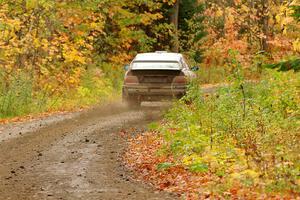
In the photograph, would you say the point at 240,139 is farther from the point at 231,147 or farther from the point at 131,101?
the point at 131,101

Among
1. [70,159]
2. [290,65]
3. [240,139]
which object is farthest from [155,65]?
[290,65]

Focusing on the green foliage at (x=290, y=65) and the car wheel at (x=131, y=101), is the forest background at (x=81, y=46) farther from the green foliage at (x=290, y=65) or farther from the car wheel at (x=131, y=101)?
the car wheel at (x=131, y=101)

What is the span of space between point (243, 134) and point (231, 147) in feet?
1.80

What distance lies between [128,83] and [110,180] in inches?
406

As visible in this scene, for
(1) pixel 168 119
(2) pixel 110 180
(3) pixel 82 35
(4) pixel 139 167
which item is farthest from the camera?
(3) pixel 82 35

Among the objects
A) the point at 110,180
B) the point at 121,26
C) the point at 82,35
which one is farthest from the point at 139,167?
the point at 121,26

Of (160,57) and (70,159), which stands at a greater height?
(160,57)

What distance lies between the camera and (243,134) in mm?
10906

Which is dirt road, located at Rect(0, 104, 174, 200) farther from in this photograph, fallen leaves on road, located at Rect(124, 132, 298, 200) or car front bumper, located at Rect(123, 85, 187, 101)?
car front bumper, located at Rect(123, 85, 187, 101)

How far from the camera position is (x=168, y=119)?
1603cm

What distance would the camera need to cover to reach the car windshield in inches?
766

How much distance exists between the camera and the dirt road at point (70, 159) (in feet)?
28.9

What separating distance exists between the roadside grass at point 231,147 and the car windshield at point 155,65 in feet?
12.7

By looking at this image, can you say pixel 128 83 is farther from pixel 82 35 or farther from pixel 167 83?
pixel 82 35
